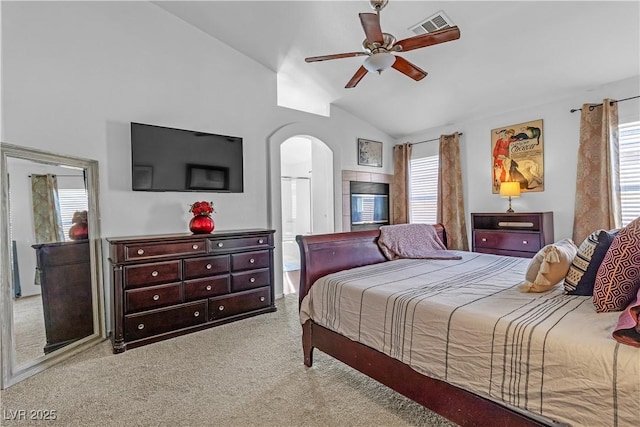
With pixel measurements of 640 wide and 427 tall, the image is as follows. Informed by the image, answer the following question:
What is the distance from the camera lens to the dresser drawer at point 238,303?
3.21 metres

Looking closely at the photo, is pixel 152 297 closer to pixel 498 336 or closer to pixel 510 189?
pixel 498 336

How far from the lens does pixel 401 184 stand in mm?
5762

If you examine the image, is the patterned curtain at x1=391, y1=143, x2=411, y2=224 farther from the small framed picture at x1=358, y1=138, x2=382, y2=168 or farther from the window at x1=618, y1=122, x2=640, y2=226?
the window at x1=618, y1=122, x2=640, y2=226

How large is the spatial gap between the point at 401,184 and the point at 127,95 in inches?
170

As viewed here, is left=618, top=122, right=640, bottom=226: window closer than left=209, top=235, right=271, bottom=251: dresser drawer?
No

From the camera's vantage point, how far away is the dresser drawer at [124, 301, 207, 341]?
2.74 m

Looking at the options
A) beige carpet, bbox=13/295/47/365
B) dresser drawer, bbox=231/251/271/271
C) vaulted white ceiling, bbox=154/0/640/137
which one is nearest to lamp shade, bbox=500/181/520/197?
vaulted white ceiling, bbox=154/0/640/137

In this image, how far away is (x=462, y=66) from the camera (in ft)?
12.1

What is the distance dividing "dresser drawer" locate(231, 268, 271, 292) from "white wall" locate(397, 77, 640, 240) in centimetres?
326

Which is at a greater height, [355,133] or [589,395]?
[355,133]

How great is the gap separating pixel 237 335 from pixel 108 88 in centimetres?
268

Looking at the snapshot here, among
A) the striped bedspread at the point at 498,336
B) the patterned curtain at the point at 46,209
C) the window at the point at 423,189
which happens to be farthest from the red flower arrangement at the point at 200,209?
the window at the point at 423,189

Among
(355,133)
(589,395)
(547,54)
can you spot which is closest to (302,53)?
(355,133)

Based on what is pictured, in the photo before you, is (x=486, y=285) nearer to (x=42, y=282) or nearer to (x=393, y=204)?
(x=42, y=282)
